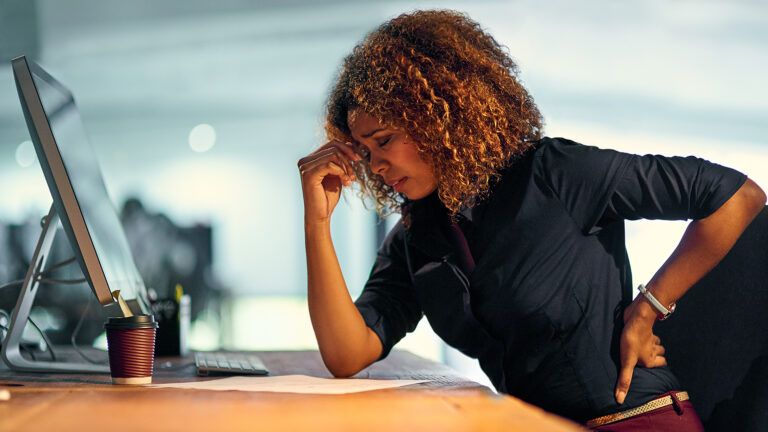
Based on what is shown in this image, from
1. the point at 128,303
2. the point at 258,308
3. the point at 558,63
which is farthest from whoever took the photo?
the point at 258,308

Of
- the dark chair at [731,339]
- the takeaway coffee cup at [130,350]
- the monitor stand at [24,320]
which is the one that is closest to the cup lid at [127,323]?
the takeaway coffee cup at [130,350]

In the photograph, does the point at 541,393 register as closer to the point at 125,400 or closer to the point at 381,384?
the point at 381,384

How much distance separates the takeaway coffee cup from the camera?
1.24 metres

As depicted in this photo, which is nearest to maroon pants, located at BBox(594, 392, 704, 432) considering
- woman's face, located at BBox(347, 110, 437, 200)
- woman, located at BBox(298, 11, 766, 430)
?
woman, located at BBox(298, 11, 766, 430)

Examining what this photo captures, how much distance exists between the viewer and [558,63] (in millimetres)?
4492

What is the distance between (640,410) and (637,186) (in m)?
0.36

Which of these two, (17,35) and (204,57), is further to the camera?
(204,57)

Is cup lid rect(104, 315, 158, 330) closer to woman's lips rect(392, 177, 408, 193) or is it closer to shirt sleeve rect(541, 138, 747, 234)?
woman's lips rect(392, 177, 408, 193)

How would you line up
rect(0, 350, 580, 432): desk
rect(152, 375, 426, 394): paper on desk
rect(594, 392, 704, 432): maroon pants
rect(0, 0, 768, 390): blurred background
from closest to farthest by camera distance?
rect(0, 350, 580, 432): desk < rect(152, 375, 426, 394): paper on desk < rect(594, 392, 704, 432): maroon pants < rect(0, 0, 768, 390): blurred background

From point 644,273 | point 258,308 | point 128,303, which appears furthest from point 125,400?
point 258,308

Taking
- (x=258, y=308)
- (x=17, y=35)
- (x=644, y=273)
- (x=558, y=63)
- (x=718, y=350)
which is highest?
(x=17, y=35)

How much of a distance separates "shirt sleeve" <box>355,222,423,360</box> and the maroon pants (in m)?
0.48

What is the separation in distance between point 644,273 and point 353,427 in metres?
3.57

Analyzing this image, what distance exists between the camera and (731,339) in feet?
4.36
